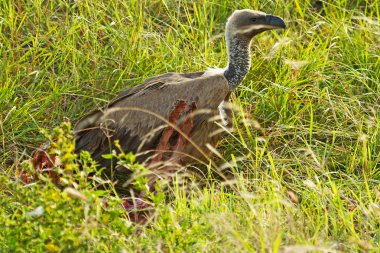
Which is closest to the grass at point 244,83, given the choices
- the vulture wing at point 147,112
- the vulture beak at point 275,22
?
the vulture beak at point 275,22

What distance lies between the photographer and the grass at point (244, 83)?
4781 millimetres

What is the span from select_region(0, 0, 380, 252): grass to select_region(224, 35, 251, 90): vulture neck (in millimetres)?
146

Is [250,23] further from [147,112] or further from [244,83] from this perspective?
[147,112]

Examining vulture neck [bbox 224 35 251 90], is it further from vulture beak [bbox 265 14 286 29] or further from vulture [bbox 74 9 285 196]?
vulture beak [bbox 265 14 286 29]

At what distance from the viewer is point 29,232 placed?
350cm

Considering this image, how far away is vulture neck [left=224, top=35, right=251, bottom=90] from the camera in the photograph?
217 inches

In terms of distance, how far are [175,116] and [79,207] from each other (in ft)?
5.44

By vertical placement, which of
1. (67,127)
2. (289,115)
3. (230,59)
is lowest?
(289,115)

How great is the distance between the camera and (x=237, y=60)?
18.3ft

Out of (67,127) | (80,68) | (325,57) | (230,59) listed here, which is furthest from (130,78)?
(67,127)

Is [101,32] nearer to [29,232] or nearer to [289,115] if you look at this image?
[289,115]

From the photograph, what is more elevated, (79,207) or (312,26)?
(79,207)

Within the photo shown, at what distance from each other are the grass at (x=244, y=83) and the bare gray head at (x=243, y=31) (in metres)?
0.15

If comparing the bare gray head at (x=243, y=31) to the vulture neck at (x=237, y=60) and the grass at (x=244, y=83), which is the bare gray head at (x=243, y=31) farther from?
the grass at (x=244, y=83)
